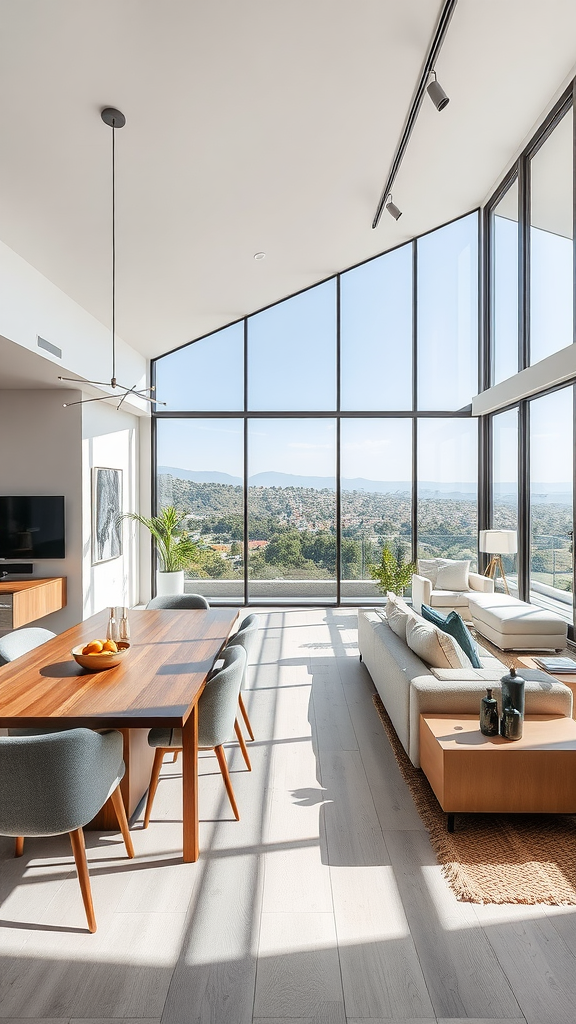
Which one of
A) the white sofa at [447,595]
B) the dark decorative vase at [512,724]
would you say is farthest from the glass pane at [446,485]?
the dark decorative vase at [512,724]

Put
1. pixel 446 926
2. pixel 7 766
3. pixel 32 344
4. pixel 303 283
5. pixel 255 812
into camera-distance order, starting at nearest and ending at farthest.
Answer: pixel 7 766, pixel 446 926, pixel 255 812, pixel 32 344, pixel 303 283

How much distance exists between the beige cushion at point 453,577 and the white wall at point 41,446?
405cm

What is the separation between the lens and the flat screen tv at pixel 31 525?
19.3 feet

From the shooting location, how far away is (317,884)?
7.36 feet

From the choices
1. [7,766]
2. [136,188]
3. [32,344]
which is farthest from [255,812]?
[136,188]

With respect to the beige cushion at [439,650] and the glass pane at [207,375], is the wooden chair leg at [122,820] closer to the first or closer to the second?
the beige cushion at [439,650]

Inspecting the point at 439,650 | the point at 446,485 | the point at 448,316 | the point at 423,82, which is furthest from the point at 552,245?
the point at 439,650

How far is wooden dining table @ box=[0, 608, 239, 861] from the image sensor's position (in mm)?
2094

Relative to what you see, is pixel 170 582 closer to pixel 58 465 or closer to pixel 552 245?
pixel 58 465

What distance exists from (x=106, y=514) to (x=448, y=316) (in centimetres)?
501

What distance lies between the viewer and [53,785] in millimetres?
1887

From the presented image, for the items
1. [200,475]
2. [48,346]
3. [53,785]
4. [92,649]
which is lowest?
[53,785]

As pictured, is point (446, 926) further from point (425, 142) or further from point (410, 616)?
point (425, 142)

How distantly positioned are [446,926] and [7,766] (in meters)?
1.52
